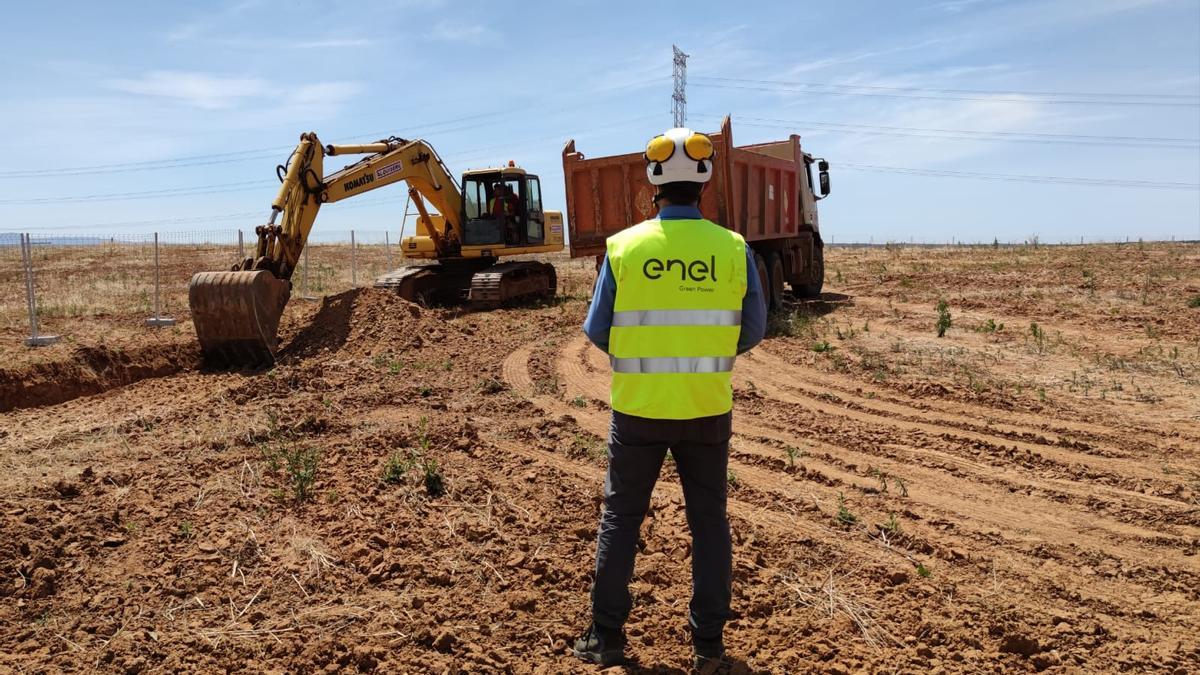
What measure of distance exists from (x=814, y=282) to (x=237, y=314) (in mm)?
11476

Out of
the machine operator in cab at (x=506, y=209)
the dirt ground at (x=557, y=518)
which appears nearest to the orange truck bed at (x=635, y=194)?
the dirt ground at (x=557, y=518)

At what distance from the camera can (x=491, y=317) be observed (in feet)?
49.6

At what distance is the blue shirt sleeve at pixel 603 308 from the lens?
11.2 ft

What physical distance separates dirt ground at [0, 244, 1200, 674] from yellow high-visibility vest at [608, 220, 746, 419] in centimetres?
116

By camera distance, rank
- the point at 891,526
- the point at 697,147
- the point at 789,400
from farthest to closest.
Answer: the point at 789,400 < the point at 891,526 < the point at 697,147

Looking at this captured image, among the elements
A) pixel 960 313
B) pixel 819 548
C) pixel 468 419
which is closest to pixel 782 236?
pixel 960 313

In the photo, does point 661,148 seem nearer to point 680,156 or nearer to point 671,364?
point 680,156

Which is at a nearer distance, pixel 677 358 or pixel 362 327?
pixel 677 358

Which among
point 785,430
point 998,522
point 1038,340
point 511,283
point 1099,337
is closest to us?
point 998,522

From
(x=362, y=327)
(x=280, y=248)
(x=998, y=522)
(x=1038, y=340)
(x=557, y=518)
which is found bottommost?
(x=998, y=522)

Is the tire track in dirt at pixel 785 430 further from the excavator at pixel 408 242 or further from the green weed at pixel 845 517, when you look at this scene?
the excavator at pixel 408 242

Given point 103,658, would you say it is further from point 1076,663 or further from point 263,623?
point 1076,663

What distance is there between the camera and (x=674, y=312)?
3357 millimetres

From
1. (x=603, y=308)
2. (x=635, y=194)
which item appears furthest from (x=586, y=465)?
(x=635, y=194)
